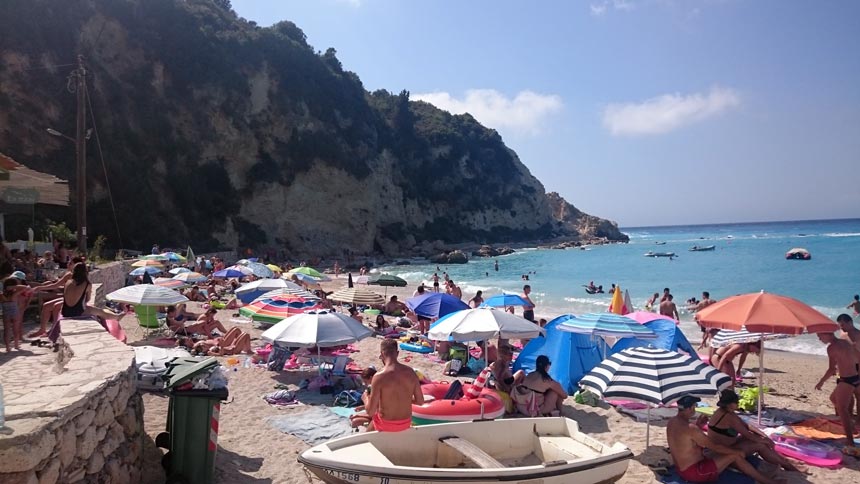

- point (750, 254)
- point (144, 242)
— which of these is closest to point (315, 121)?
point (144, 242)

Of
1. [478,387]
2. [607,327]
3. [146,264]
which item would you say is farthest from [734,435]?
[146,264]

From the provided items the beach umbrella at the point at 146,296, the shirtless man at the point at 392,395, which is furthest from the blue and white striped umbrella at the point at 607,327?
the beach umbrella at the point at 146,296

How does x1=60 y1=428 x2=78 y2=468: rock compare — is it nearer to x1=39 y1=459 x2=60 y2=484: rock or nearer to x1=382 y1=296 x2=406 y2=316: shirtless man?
x1=39 y1=459 x2=60 y2=484: rock

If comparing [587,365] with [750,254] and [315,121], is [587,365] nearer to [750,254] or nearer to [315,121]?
[315,121]

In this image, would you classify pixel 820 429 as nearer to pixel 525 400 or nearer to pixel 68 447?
pixel 525 400

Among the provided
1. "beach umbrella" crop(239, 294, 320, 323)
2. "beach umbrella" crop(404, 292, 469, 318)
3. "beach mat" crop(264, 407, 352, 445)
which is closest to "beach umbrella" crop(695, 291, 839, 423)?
"beach mat" crop(264, 407, 352, 445)

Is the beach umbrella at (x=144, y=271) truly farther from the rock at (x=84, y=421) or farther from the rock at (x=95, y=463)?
the rock at (x=84, y=421)

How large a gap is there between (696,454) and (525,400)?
7.98 ft

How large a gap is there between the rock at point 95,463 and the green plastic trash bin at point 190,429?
3.20 ft

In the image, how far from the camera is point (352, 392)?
8656 millimetres

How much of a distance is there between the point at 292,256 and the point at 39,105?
20.6m

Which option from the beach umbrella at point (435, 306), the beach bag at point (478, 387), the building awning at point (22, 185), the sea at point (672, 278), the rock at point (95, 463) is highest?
the building awning at point (22, 185)

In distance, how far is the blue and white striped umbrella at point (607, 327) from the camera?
8359 mm

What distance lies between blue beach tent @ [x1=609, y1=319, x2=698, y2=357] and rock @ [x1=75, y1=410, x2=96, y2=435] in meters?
8.07
